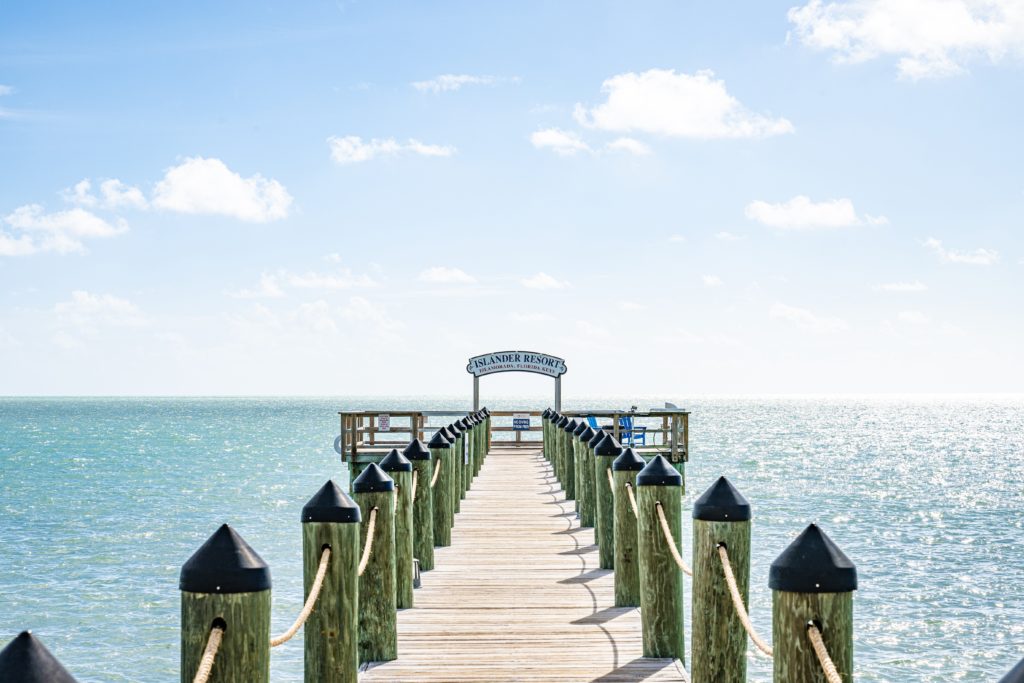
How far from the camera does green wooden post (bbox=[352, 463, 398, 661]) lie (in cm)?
683

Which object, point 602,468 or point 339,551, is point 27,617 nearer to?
point 602,468

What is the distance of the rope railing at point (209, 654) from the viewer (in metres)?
3.40

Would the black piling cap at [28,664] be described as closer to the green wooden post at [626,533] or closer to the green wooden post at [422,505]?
the green wooden post at [626,533]

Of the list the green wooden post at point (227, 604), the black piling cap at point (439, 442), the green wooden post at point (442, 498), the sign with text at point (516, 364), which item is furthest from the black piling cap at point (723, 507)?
the sign with text at point (516, 364)

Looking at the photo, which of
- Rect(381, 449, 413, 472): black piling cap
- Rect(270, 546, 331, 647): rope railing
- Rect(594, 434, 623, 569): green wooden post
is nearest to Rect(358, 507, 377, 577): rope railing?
Rect(270, 546, 331, 647): rope railing

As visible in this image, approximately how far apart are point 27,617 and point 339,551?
1656 cm

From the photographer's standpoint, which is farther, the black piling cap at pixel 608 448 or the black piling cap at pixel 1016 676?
the black piling cap at pixel 608 448

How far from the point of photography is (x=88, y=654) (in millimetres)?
16562

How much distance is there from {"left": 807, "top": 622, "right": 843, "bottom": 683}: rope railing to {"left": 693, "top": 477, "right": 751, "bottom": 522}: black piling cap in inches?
56.2

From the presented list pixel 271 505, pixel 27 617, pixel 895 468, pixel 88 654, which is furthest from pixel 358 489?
pixel 895 468

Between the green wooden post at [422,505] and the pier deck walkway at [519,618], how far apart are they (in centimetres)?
21

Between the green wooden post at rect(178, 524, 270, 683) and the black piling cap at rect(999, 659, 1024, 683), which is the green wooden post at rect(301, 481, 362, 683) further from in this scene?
the black piling cap at rect(999, 659, 1024, 683)

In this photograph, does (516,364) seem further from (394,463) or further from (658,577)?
(658,577)

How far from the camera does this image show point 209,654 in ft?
11.5
